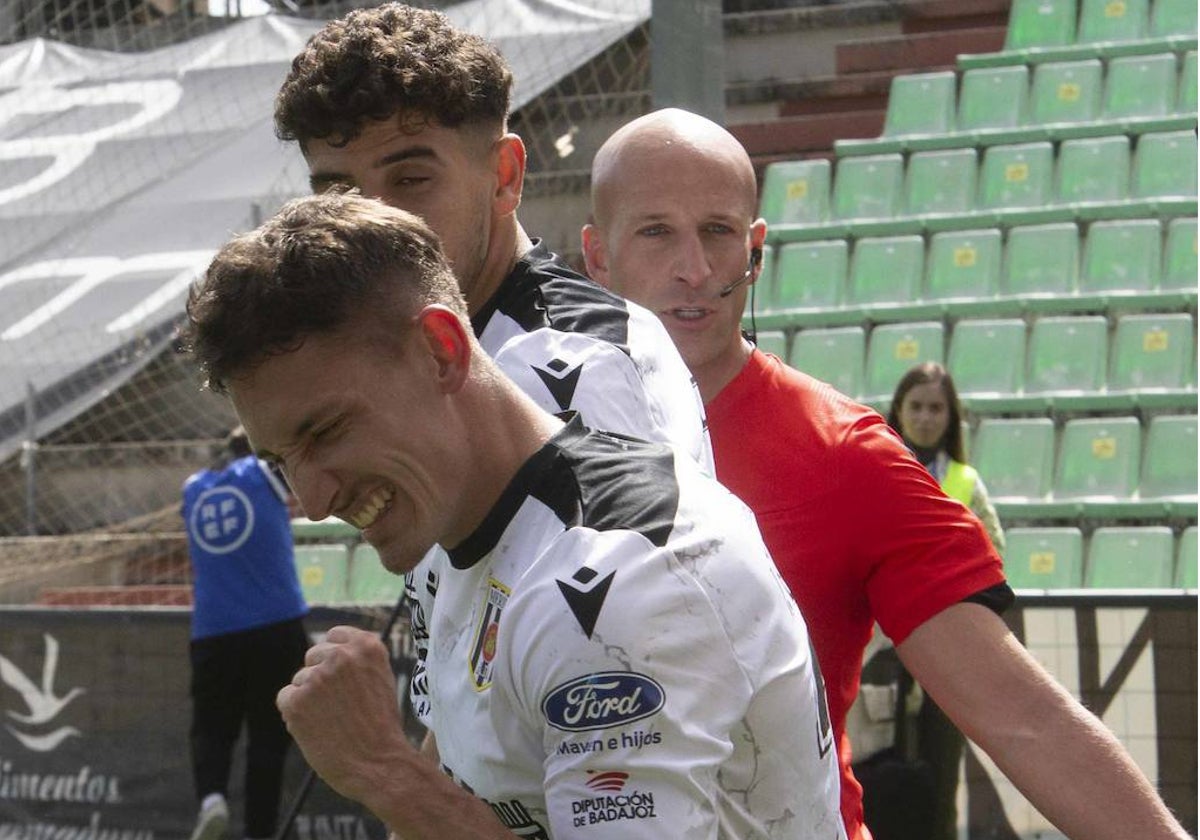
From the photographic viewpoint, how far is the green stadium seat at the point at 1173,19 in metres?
11.1

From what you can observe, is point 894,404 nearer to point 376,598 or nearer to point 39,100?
point 376,598

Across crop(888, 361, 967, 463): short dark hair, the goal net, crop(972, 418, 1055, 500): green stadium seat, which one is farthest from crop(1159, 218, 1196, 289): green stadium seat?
crop(888, 361, 967, 463): short dark hair

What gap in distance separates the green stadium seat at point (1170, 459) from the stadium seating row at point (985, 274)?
850 millimetres

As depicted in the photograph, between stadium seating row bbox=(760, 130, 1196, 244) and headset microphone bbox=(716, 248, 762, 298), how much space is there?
7.05 m

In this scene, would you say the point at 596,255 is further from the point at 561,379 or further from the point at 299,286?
the point at 299,286

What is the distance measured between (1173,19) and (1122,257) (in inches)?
101

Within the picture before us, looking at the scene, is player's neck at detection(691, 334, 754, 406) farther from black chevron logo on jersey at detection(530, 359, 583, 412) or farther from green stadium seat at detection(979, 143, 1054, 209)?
green stadium seat at detection(979, 143, 1054, 209)

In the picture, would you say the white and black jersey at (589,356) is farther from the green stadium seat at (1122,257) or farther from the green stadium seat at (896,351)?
the green stadium seat at (1122,257)

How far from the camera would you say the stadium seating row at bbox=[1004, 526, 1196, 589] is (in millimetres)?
7613

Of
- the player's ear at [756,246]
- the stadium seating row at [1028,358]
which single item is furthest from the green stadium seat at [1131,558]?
the player's ear at [756,246]

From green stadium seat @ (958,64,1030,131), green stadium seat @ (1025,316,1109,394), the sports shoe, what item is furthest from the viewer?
green stadium seat @ (958,64,1030,131)

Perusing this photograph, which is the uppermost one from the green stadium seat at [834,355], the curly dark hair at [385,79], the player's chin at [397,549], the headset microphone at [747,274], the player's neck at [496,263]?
the curly dark hair at [385,79]

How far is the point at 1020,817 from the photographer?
539 centimetres

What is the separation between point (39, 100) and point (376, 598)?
14.3ft
